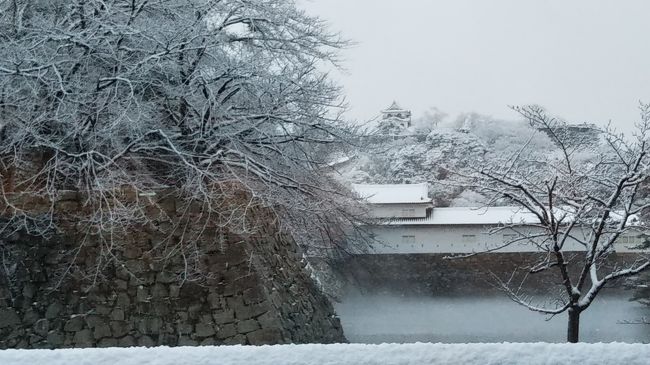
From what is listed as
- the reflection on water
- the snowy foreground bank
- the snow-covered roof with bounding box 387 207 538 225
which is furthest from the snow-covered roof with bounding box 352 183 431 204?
the snowy foreground bank

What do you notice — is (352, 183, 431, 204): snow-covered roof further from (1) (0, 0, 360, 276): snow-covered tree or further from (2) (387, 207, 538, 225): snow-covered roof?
(1) (0, 0, 360, 276): snow-covered tree

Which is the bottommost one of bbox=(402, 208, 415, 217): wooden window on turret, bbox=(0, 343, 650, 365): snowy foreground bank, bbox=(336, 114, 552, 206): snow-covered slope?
bbox=(0, 343, 650, 365): snowy foreground bank

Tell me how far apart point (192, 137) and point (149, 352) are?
4.67 m

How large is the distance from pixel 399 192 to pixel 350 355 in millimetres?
12218

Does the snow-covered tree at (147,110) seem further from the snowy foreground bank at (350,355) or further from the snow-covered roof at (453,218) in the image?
the snow-covered roof at (453,218)

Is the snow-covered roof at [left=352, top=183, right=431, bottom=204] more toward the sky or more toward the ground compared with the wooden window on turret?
more toward the sky

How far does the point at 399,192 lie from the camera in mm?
13453

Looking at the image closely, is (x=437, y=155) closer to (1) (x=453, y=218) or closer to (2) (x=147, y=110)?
(1) (x=453, y=218)

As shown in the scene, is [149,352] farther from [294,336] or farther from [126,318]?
[294,336]

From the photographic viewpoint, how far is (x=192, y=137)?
5859 millimetres

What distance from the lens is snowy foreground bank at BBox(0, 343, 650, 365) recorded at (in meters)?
1.32

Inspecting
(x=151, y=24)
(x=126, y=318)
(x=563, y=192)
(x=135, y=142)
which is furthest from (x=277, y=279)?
(x=563, y=192)

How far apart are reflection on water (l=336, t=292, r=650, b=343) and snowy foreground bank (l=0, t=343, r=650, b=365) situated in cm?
829

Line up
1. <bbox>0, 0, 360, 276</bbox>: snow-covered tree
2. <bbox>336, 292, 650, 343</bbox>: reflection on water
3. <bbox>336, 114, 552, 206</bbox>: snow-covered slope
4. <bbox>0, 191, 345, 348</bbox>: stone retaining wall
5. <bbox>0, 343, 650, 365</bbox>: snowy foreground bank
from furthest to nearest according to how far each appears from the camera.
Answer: <bbox>336, 114, 552, 206</bbox>: snow-covered slope
<bbox>336, 292, 650, 343</bbox>: reflection on water
<bbox>0, 0, 360, 276</bbox>: snow-covered tree
<bbox>0, 191, 345, 348</bbox>: stone retaining wall
<bbox>0, 343, 650, 365</bbox>: snowy foreground bank
